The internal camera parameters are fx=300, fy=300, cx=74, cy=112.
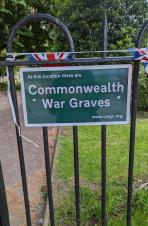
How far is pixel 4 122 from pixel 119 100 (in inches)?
211

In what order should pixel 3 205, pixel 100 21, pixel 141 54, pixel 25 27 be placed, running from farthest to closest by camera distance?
pixel 25 27, pixel 100 21, pixel 3 205, pixel 141 54

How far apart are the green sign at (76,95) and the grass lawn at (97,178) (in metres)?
1.34

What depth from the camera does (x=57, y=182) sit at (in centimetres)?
362

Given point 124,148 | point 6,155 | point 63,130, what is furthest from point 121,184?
point 63,130

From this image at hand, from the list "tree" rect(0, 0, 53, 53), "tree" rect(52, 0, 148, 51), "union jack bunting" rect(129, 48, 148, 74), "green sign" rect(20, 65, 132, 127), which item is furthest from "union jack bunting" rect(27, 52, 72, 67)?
"tree" rect(0, 0, 53, 53)

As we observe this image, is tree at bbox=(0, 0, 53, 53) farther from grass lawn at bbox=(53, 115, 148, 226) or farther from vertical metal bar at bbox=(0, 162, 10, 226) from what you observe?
vertical metal bar at bbox=(0, 162, 10, 226)

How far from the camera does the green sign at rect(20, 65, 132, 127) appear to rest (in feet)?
5.45

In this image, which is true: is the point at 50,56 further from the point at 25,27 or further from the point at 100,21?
the point at 25,27

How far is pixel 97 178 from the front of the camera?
3.67 m

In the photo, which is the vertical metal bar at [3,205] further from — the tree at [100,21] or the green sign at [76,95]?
the tree at [100,21]

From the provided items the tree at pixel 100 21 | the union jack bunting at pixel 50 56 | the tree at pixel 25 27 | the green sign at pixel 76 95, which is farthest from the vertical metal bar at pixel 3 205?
the tree at pixel 25 27

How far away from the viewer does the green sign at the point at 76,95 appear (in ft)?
5.45

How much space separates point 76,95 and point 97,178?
2.17m

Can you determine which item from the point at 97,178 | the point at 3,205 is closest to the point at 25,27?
the point at 97,178
